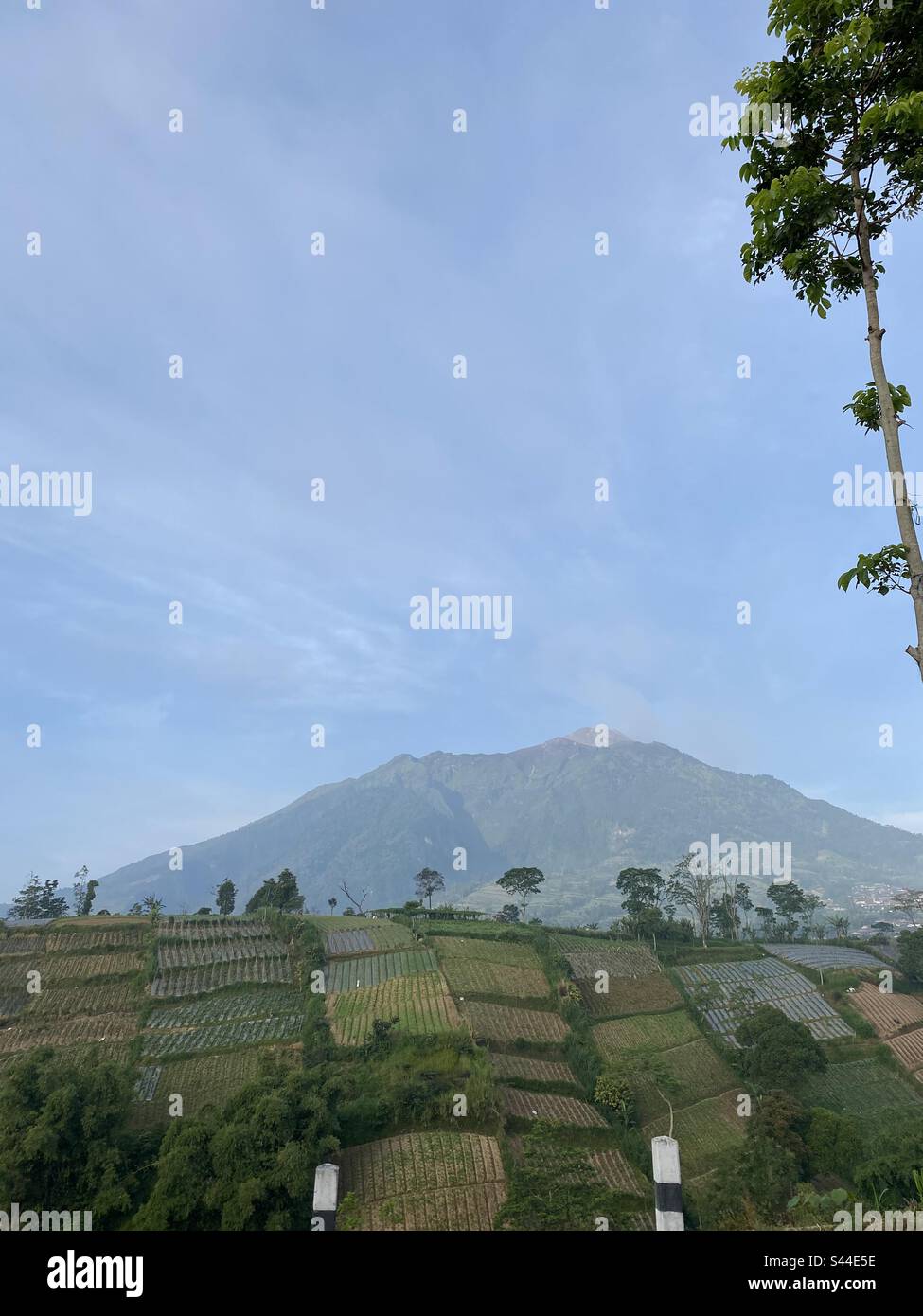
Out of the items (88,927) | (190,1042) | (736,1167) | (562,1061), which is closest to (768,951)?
(562,1061)

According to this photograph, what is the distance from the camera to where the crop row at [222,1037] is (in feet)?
144

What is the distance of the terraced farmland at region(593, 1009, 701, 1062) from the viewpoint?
157 ft

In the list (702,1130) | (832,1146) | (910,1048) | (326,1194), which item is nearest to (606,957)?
(910,1048)

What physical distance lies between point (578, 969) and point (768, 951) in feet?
88.7

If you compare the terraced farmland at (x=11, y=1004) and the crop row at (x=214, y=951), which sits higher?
the crop row at (x=214, y=951)

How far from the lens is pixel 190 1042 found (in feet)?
147

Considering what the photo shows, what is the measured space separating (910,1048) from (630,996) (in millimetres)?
20398

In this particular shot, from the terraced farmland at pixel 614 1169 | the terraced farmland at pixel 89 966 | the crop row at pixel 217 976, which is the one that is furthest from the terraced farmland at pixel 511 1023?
the terraced farmland at pixel 89 966

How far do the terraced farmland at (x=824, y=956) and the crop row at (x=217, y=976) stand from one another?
52377 millimetres

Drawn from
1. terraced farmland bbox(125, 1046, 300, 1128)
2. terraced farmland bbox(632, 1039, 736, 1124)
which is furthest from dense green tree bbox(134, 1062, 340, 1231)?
terraced farmland bbox(632, 1039, 736, 1124)

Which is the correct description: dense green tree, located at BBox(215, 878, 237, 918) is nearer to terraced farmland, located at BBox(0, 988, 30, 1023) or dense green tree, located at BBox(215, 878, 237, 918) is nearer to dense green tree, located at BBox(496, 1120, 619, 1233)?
terraced farmland, located at BBox(0, 988, 30, 1023)

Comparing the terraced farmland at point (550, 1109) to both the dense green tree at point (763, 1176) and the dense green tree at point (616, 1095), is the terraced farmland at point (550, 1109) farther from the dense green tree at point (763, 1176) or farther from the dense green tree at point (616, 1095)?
the dense green tree at point (763, 1176)

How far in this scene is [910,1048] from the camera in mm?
48750

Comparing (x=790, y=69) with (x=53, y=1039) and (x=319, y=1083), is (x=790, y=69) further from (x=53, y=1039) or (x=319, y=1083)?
(x=53, y=1039)
